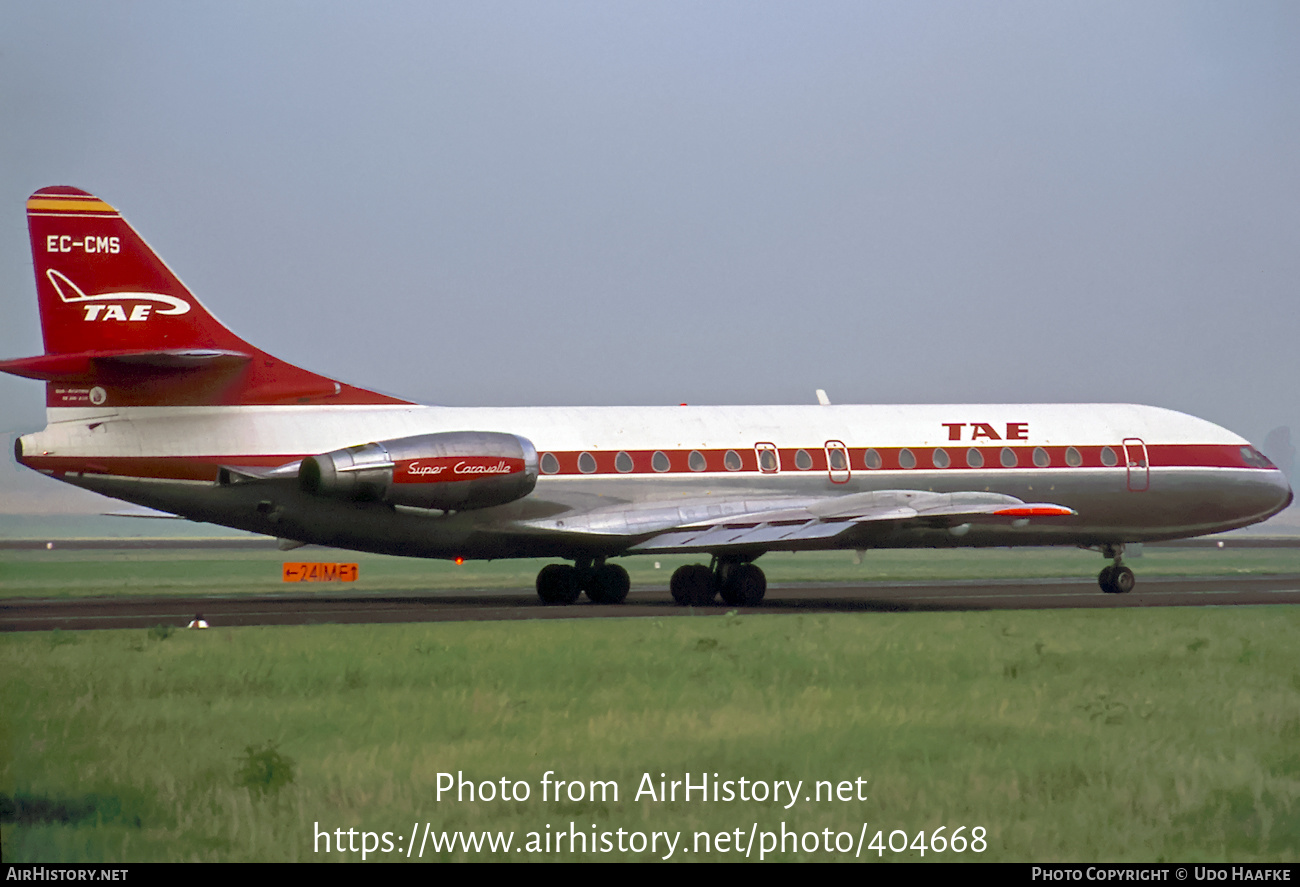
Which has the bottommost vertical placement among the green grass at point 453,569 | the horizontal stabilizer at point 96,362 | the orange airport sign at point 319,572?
the green grass at point 453,569

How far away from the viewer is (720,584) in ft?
104

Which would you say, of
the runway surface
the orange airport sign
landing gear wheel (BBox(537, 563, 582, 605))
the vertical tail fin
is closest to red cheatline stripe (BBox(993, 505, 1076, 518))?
the runway surface

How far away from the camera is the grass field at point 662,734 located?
375 inches

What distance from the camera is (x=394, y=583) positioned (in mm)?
43500

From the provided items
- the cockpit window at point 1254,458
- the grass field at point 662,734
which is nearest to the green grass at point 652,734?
the grass field at point 662,734

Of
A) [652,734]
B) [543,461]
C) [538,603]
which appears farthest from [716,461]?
[652,734]

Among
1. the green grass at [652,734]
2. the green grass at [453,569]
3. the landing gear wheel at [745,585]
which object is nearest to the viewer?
the green grass at [652,734]

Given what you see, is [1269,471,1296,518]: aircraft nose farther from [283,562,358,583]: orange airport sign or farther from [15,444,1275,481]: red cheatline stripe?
[283,562,358,583]: orange airport sign

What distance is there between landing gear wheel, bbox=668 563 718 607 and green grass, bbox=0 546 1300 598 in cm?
884

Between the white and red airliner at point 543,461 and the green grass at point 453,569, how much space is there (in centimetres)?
884

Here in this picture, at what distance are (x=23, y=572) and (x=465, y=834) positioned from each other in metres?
44.2

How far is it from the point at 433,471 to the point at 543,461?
273cm

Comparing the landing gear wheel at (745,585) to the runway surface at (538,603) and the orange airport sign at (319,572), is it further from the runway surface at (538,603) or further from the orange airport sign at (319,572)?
the orange airport sign at (319,572)
